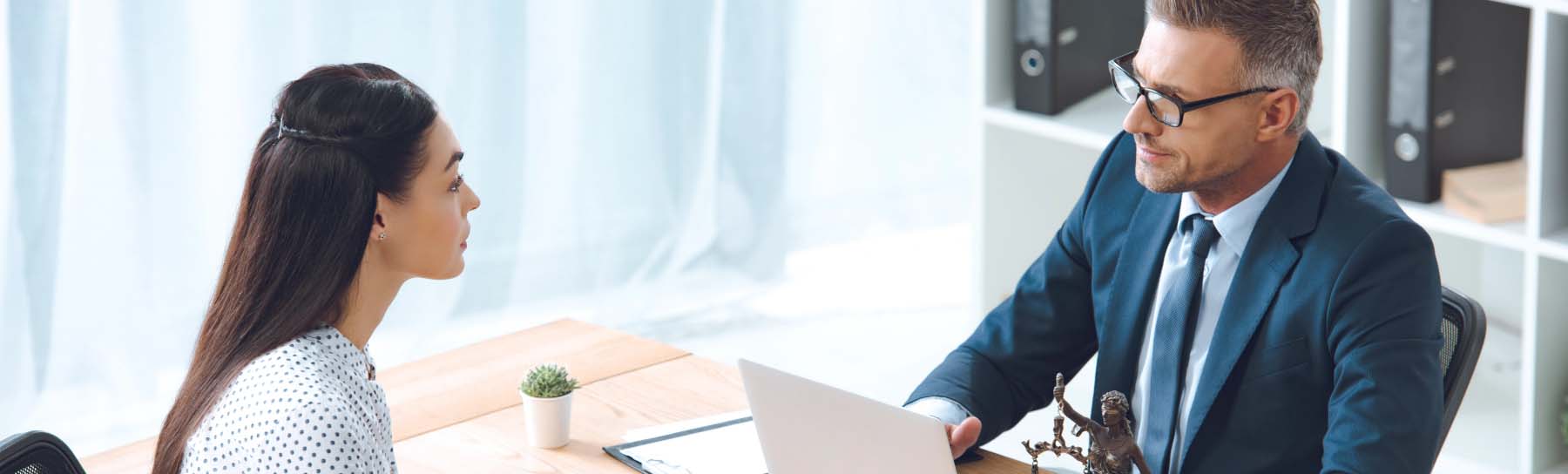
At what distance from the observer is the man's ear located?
5.66 feet

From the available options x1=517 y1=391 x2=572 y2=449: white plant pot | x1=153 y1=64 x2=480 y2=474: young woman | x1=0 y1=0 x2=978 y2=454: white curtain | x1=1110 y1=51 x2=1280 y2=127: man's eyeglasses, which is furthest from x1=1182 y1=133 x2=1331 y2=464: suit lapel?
x1=0 y1=0 x2=978 y2=454: white curtain

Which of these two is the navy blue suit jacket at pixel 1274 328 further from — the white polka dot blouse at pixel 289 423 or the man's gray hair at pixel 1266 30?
the white polka dot blouse at pixel 289 423

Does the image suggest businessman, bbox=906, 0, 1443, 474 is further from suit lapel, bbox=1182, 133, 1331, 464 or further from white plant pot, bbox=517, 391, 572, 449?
Result: white plant pot, bbox=517, 391, 572, 449

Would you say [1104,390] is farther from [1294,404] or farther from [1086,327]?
[1294,404]

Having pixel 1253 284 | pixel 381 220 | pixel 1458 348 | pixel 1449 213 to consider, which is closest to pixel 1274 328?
pixel 1253 284

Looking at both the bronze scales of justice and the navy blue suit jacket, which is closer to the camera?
the bronze scales of justice

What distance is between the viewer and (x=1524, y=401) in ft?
9.10

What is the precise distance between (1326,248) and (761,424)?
0.60 metres

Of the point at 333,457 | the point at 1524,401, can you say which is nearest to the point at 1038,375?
the point at 333,457

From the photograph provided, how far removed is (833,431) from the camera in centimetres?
155

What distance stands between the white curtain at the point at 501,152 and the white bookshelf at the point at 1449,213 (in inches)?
7.6

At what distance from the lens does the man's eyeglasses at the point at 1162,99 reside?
1.73 m

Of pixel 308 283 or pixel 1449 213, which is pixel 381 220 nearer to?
pixel 308 283

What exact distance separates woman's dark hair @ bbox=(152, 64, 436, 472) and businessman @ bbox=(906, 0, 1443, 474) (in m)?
0.65
